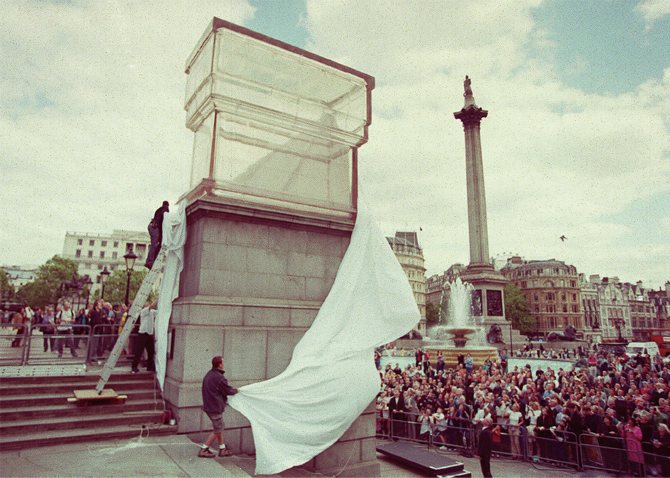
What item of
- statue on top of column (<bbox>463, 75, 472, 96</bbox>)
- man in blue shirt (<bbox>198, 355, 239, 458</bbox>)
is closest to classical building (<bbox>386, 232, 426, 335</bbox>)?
statue on top of column (<bbox>463, 75, 472, 96</bbox>)

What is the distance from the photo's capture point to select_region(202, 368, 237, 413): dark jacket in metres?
7.30

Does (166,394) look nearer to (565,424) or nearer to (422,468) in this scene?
(422,468)

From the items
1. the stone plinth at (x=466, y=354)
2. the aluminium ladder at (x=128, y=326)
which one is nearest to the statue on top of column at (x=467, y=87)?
the stone plinth at (x=466, y=354)

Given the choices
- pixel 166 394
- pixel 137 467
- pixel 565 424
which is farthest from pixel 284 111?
pixel 565 424

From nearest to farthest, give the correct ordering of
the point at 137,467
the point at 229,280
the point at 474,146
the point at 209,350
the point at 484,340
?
the point at 137,467, the point at 209,350, the point at 229,280, the point at 484,340, the point at 474,146

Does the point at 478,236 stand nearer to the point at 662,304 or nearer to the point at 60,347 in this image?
Result: the point at 60,347

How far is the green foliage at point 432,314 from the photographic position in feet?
339

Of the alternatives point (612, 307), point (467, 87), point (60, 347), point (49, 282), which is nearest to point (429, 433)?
point (60, 347)

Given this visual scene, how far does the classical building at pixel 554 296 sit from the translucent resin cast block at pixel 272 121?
109219 mm

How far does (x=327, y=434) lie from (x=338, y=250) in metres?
4.52

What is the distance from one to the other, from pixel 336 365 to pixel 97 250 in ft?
376

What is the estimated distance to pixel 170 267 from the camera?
9.84 meters

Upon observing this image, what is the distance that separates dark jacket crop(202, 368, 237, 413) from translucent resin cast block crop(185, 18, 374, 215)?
408cm

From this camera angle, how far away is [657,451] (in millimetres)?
10547
